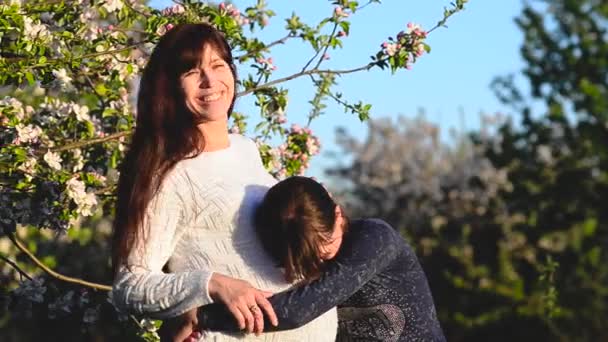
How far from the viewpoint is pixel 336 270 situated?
3150mm

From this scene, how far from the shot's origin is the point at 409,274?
11.2 ft

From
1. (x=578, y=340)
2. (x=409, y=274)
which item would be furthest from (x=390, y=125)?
(x=409, y=274)

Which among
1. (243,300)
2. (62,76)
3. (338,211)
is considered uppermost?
(62,76)

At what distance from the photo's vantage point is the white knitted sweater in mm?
3070

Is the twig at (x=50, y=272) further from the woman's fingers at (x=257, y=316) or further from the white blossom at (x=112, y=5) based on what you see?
the woman's fingers at (x=257, y=316)

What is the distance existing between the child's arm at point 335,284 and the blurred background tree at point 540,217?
28.0ft

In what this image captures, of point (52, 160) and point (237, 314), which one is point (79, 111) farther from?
point (237, 314)

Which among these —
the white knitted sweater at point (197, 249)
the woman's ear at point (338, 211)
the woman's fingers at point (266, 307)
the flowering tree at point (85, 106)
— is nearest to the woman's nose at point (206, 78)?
the white knitted sweater at point (197, 249)

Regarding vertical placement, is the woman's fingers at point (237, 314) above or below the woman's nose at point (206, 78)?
below

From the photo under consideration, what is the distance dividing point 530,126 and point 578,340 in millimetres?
2660

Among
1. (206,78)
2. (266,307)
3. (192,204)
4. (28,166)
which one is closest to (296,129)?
(28,166)

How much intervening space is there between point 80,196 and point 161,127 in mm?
1519

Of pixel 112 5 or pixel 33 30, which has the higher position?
pixel 112 5

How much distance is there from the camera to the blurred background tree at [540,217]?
12.2 metres
